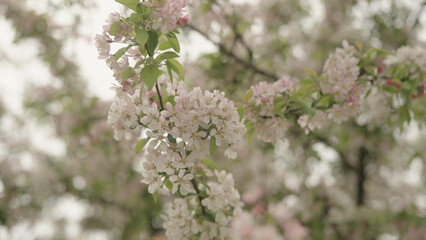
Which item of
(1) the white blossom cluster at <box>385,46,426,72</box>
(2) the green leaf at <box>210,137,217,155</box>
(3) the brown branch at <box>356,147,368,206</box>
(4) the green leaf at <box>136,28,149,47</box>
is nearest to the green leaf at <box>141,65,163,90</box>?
(4) the green leaf at <box>136,28,149,47</box>

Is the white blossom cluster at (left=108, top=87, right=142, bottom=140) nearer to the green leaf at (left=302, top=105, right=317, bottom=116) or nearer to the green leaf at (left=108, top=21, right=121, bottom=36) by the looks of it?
the green leaf at (left=108, top=21, right=121, bottom=36)

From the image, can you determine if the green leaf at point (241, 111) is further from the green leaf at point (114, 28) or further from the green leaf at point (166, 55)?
the green leaf at point (114, 28)

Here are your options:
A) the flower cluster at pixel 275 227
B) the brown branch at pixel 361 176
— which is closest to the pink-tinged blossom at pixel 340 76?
the flower cluster at pixel 275 227

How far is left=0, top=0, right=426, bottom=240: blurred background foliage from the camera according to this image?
3555 mm

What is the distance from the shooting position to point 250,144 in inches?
164

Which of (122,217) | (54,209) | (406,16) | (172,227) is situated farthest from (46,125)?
(406,16)

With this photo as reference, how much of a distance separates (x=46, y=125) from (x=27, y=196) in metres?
0.90

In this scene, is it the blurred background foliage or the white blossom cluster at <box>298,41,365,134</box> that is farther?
the blurred background foliage

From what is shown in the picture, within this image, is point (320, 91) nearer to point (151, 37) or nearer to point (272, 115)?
point (272, 115)

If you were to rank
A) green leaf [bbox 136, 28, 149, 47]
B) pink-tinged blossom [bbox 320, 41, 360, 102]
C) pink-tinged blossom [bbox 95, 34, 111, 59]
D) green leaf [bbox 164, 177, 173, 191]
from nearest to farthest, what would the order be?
green leaf [bbox 136, 28, 149, 47], pink-tinged blossom [bbox 95, 34, 111, 59], green leaf [bbox 164, 177, 173, 191], pink-tinged blossom [bbox 320, 41, 360, 102]

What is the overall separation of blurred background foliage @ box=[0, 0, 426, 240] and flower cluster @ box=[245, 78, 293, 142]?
1.38m

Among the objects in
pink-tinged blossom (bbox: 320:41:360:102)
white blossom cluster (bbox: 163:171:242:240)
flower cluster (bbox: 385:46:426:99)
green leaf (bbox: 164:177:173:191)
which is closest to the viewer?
green leaf (bbox: 164:177:173:191)

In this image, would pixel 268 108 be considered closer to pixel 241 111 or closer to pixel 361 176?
pixel 241 111

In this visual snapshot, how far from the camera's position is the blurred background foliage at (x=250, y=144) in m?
3.55
